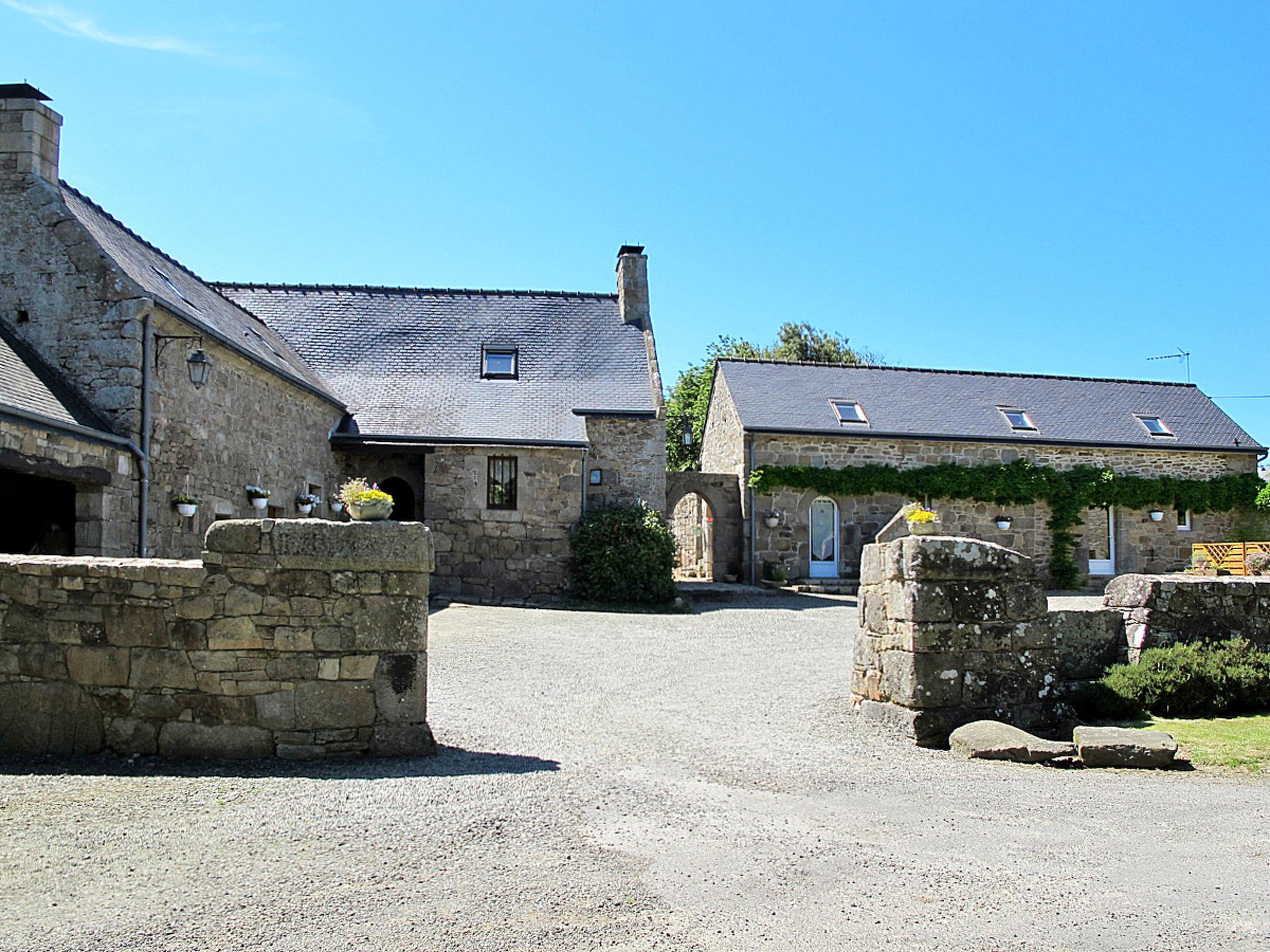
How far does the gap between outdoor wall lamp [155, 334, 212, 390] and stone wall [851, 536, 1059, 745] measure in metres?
8.64

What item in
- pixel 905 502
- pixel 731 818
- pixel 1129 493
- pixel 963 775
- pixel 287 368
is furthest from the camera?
pixel 1129 493

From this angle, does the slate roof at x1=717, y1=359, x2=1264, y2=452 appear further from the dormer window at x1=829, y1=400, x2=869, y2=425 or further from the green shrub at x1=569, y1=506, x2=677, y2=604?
the green shrub at x1=569, y1=506, x2=677, y2=604

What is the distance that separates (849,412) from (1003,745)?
16.5 metres

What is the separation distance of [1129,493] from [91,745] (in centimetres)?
2307

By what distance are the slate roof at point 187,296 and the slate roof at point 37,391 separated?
145 cm

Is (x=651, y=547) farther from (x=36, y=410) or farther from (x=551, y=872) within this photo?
(x=551, y=872)

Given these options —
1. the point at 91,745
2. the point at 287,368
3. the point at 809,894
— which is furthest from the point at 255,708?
the point at 287,368

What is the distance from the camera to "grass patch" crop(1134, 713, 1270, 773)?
6.69 m

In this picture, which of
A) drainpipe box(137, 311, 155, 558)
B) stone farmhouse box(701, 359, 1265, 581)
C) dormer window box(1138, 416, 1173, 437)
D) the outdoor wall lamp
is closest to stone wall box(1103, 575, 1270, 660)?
drainpipe box(137, 311, 155, 558)

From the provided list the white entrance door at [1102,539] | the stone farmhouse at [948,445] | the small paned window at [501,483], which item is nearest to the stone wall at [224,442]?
the small paned window at [501,483]

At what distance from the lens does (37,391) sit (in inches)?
Answer: 403

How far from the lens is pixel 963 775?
6.17 metres

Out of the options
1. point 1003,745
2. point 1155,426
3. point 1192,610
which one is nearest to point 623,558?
point 1192,610

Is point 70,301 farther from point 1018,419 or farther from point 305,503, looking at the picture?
point 1018,419
